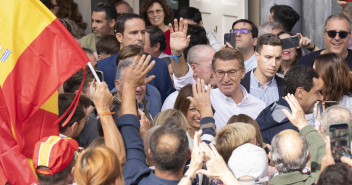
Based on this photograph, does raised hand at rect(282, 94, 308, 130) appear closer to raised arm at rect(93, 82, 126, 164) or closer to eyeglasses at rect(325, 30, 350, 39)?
raised arm at rect(93, 82, 126, 164)

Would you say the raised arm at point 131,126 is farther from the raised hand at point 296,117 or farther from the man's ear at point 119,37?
the man's ear at point 119,37

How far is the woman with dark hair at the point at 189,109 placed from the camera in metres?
7.16

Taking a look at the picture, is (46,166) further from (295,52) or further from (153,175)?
(295,52)

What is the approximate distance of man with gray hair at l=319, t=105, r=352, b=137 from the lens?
604 cm

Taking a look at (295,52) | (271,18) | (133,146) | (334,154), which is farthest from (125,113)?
(271,18)

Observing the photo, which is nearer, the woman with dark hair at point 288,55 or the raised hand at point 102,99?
the raised hand at point 102,99

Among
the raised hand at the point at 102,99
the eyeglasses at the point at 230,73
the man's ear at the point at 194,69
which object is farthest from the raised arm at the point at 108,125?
the man's ear at the point at 194,69

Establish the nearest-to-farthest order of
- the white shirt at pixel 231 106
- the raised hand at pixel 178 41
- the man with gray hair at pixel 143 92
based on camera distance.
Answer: the man with gray hair at pixel 143 92
the white shirt at pixel 231 106
the raised hand at pixel 178 41

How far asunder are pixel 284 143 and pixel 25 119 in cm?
196

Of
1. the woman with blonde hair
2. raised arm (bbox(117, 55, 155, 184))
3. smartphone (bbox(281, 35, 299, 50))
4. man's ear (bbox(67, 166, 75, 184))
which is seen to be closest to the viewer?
the woman with blonde hair

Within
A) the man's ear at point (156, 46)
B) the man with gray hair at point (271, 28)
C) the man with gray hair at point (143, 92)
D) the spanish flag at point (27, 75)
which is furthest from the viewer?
the man with gray hair at point (271, 28)

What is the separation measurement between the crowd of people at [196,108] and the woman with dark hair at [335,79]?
0.03ft

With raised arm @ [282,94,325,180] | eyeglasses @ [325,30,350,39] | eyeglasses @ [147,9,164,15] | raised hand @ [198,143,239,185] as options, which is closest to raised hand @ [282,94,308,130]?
raised arm @ [282,94,325,180]

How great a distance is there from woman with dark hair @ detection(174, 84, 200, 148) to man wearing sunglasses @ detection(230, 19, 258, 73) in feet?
7.44
